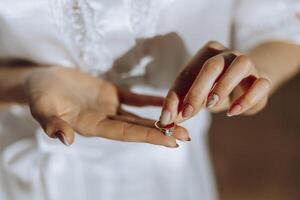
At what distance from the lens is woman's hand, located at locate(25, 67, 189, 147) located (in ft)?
1.37

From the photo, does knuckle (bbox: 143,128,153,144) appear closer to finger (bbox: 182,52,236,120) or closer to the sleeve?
finger (bbox: 182,52,236,120)

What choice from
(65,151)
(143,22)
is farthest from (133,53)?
(65,151)

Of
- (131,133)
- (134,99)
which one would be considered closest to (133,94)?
(134,99)

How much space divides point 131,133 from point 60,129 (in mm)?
60

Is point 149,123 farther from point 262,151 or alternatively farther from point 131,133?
point 262,151

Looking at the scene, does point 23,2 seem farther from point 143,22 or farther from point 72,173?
point 72,173

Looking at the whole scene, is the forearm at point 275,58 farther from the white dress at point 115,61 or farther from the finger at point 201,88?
the finger at point 201,88

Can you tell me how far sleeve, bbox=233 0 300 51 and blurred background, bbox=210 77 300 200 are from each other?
55 cm

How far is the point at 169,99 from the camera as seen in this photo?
0.41 meters

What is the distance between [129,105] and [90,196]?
0.48ft

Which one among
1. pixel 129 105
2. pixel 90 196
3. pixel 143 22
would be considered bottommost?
pixel 90 196

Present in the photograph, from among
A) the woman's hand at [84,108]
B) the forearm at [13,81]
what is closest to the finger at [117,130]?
the woman's hand at [84,108]

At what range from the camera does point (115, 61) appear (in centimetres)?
52

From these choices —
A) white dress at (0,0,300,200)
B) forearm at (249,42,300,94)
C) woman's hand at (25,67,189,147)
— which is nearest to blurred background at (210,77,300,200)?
white dress at (0,0,300,200)
